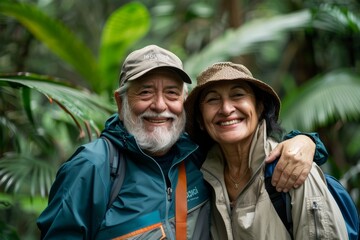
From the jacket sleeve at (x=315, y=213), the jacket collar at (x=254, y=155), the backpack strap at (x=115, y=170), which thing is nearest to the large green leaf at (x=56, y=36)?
the backpack strap at (x=115, y=170)

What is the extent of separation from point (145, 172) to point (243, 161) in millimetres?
562

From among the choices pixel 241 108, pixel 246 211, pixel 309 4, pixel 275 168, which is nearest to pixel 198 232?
pixel 246 211

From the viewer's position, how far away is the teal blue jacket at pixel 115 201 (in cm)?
227

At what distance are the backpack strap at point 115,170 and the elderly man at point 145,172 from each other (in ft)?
0.09

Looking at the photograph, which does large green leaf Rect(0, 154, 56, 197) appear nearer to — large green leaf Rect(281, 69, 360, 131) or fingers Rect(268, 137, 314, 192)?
fingers Rect(268, 137, 314, 192)

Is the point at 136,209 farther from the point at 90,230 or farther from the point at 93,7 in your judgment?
the point at 93,7

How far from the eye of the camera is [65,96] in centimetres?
286

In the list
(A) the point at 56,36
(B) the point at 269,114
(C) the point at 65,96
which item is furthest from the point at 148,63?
(A) the point at 56,36

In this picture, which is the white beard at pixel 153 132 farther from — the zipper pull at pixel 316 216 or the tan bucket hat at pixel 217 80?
the zipper pull at pixel 316 216

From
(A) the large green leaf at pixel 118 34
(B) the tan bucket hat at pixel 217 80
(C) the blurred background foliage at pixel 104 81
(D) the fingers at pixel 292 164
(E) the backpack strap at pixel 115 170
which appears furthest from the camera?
(A) the large green leaf at pixel 118 34

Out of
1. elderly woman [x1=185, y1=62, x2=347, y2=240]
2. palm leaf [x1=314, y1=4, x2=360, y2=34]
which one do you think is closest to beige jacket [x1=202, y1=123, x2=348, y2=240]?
elderly woman [x1=185, y1=62, x2=347, y2=240]

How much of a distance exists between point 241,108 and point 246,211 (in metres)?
0.54

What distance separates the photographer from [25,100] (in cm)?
288

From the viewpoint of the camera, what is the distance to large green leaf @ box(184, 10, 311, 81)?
482cm
